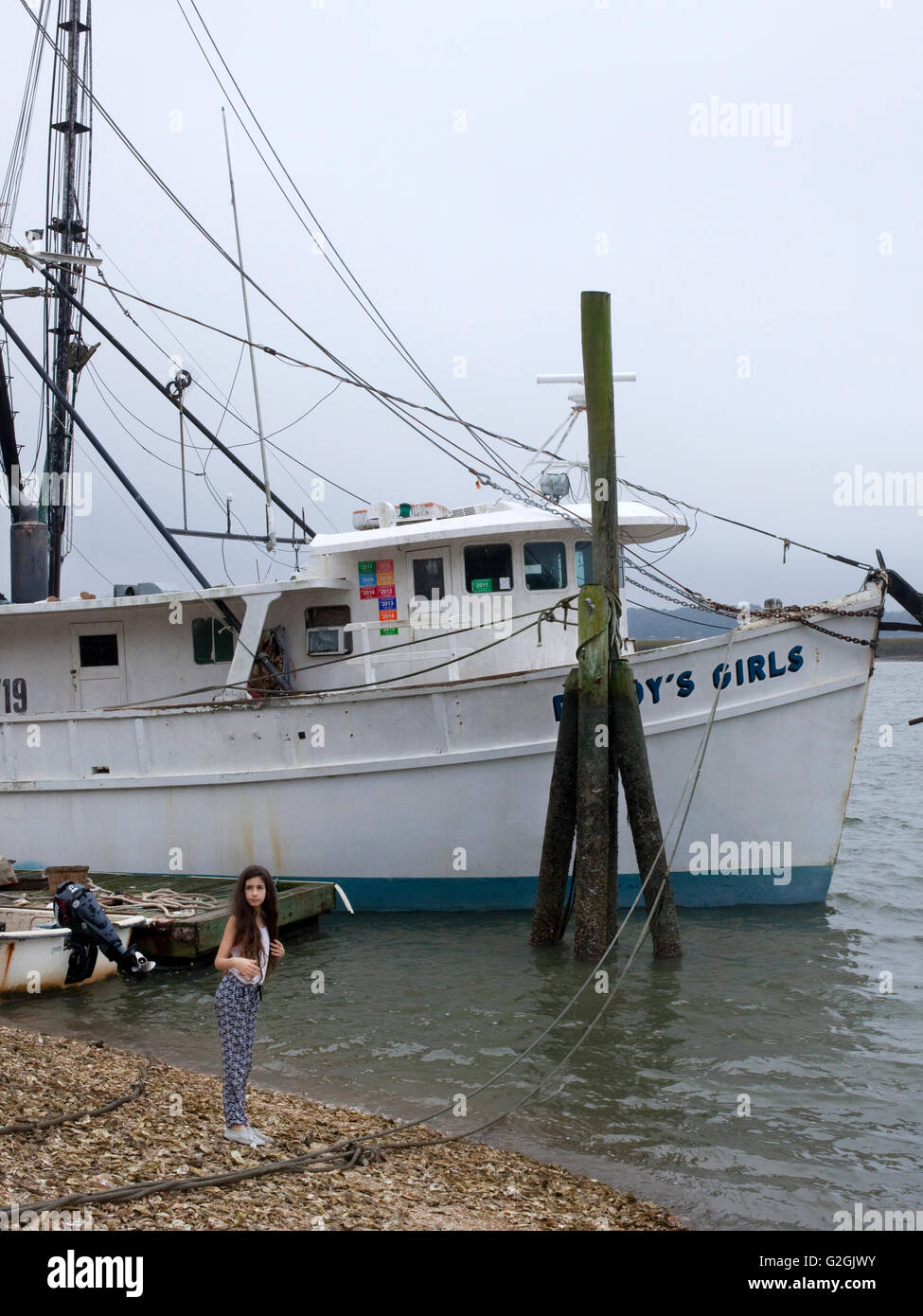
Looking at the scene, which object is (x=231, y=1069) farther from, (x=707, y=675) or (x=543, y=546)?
(x=543, y=546)

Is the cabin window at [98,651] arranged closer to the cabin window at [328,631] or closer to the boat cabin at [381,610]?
the boat cabin at [381,610]

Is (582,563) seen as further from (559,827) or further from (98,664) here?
(98,664)

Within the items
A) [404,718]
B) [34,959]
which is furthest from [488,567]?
[34,959]

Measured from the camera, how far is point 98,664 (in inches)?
557

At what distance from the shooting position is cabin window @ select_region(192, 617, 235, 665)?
13594mm

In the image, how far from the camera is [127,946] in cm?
1014

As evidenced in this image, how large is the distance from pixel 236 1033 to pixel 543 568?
7938mm

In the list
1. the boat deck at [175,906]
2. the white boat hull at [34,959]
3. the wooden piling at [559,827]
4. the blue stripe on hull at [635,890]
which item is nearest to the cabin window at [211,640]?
the boat deck at [175,906]

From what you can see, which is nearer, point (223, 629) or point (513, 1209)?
point (513, 1209)

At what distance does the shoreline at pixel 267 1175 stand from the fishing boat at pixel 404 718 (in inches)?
211

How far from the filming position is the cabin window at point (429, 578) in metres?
12.7

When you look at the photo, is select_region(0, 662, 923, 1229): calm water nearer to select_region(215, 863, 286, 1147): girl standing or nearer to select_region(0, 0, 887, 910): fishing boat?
select_region(0, 0, 887, 910): fishing boat
